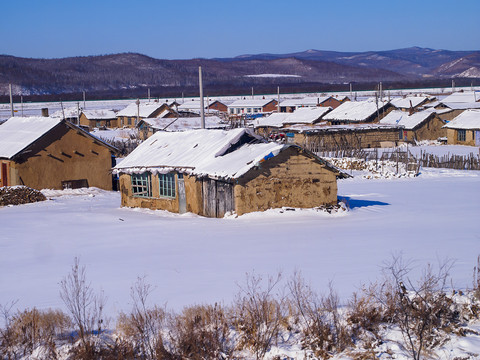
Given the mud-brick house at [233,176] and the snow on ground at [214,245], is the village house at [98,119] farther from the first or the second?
the mud-brick house at [233,176]

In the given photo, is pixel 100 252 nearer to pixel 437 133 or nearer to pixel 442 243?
pixel 442 243

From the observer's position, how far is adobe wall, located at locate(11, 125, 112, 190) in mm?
27312

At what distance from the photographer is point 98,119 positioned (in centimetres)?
7862

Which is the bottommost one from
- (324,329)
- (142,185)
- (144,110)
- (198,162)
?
(324,329)

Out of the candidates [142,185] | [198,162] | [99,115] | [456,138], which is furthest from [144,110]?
[198,162]

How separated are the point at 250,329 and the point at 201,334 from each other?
27.9 inches

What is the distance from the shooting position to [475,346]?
335 inches

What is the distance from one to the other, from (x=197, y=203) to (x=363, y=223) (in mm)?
5564

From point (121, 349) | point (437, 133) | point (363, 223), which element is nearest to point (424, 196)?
point (363, 223)

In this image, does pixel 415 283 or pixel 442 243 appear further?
pixel 442 243

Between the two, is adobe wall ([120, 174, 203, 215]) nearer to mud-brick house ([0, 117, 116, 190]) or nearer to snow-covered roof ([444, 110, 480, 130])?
mud-brick house ([0, 117, 116, 190])

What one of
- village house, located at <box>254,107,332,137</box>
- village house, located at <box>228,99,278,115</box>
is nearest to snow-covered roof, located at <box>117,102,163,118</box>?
village house, located at <box>254,107,332,137</box>

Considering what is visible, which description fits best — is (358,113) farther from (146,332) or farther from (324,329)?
(146,332)

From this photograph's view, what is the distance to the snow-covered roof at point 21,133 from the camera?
27.0 metres
